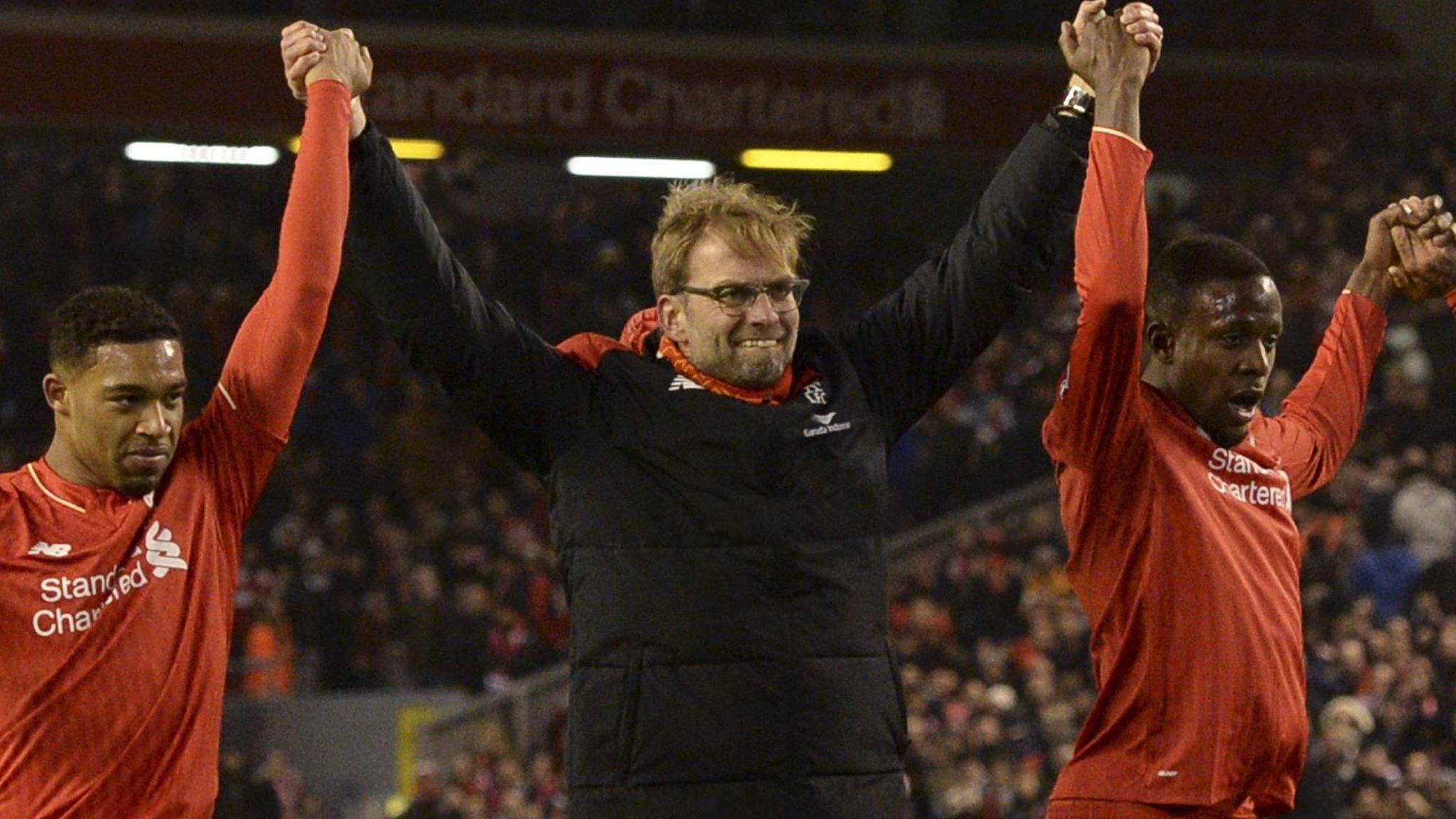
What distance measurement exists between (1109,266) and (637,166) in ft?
52.3

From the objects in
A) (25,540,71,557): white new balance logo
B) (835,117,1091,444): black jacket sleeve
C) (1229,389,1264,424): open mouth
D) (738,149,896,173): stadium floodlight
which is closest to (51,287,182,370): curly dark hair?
(25,540,71,557): white new balance logo

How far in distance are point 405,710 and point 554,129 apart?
5750mm

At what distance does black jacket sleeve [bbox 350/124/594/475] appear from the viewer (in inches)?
145

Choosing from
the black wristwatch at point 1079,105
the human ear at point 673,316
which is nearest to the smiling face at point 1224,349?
the black wristwatch at point 1079,105

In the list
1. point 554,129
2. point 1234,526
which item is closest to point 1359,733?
point 1234,526

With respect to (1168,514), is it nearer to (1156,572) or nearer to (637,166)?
(1156,572)

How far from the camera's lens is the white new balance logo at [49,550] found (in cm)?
381

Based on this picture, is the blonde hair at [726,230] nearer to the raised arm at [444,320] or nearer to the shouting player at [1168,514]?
the raised arm at [444,320]

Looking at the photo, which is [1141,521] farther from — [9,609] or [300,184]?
[9,609]

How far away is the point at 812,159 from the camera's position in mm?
19219

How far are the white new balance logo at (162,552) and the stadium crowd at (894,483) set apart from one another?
4.55 m

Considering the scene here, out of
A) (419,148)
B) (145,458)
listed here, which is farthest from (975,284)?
(419,148)

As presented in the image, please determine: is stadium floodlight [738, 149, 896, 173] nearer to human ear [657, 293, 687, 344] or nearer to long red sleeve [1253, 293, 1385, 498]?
long red sleeve [1253, 293, 1385, 498]

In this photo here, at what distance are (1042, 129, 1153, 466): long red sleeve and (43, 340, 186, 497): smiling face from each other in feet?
5.08
